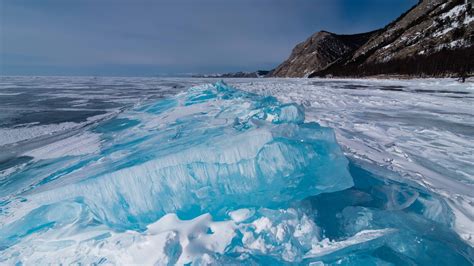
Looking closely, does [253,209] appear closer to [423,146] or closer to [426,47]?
[423,146]

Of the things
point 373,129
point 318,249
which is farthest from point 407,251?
point 373,129

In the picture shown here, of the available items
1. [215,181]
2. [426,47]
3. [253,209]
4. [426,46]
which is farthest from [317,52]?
[253,209]

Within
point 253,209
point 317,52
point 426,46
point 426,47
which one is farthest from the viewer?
→ point 317,52

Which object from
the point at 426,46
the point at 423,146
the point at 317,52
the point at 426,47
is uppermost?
the point at 317,52

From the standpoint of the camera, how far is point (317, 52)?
14250 centimetres

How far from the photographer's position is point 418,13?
96.5 meters

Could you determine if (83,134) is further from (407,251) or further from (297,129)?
(407,251)

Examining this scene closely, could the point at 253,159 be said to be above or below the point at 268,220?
above

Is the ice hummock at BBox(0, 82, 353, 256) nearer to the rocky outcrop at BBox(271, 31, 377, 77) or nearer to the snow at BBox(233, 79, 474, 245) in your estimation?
the snow at BBox(233, 79, 474, 245)

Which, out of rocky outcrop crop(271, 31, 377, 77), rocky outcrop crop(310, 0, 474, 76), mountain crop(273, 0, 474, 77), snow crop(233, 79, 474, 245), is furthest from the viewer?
rocky outcrop crop(271, 31, 377, 77)

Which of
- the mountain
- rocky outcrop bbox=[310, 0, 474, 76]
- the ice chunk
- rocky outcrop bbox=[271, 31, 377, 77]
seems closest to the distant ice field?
the ice chunk

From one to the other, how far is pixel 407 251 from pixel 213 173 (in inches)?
83.6

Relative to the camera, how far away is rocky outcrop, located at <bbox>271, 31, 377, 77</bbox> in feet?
449

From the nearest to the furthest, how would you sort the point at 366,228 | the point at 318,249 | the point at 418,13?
the point at 318,249 → the point at 366,228 → the point at 418,13
